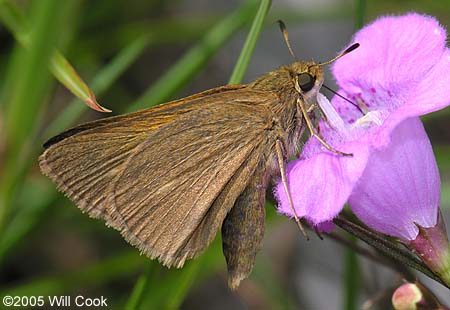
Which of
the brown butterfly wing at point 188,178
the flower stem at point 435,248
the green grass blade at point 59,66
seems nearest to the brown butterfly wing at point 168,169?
the brown butterfly wing at point 188,178

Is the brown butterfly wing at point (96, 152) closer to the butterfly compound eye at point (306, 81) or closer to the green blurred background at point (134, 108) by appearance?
the butterfly compound eye at point (306, 81)

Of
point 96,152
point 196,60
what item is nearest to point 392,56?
point 96,152

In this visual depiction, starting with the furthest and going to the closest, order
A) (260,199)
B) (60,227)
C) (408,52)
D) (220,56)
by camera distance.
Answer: (220,56) → (60,227) → (260,199) → (408,52)

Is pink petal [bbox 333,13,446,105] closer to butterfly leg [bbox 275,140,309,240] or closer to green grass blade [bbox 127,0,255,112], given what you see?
butterfly leg [bbox 275,140,309,240]

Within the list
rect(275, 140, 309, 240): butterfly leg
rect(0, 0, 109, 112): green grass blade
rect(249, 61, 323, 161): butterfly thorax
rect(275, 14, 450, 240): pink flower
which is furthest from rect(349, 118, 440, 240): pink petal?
rect(0, 0, 109, 112): green grass blade

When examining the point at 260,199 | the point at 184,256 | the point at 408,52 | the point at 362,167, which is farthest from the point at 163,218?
the point at 408,52

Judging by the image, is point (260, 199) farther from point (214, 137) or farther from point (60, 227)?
point (60, 227)

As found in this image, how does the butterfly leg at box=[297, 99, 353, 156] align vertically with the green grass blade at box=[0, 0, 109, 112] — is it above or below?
below
